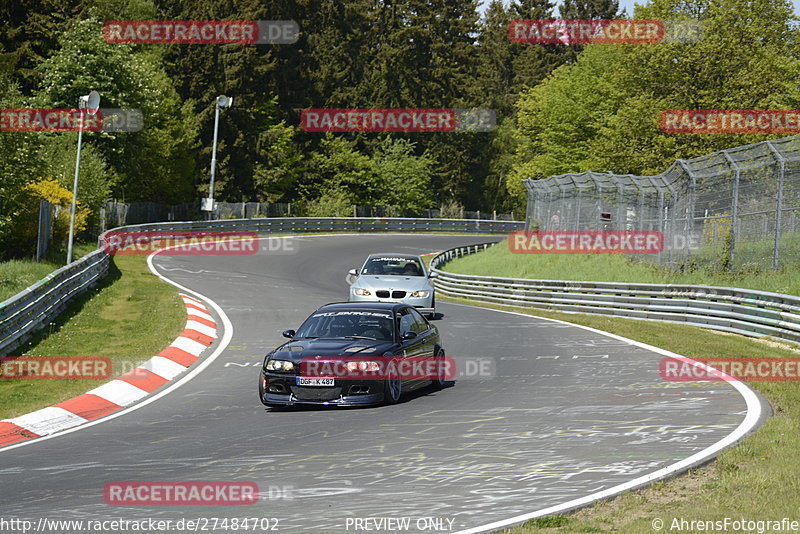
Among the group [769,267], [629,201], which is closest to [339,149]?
[629,201]

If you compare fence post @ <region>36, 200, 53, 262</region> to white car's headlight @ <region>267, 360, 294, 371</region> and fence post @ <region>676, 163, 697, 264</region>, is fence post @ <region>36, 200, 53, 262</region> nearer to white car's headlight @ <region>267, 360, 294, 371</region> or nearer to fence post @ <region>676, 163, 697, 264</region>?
fence post @ <region>676, 163, 697, 264</region>

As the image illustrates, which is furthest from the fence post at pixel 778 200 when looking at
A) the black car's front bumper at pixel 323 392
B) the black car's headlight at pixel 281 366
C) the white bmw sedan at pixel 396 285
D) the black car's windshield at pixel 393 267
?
the black car's headlight at pixel 281 366

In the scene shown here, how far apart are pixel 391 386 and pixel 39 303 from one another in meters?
10.6

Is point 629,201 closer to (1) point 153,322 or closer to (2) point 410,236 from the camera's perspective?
(1) point 153,322

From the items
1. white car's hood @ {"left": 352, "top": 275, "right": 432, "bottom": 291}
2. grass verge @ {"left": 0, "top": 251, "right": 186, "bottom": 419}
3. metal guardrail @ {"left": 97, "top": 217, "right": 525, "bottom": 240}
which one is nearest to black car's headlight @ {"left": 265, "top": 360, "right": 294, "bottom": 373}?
grass verge @ {"left": 0, "top": 251, "right": 186, "bottom": 419}

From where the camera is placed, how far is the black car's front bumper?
1218cm

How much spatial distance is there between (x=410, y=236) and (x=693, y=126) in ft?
78.4

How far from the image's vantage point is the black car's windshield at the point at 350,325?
13.3 metres

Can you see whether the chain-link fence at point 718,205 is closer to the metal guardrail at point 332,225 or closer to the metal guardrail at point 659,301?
the metal guardrail at point 659,301

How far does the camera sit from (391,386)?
12602mm

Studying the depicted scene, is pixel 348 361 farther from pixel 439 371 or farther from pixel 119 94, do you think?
pixel 119 94

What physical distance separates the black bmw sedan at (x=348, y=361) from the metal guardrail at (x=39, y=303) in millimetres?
6464

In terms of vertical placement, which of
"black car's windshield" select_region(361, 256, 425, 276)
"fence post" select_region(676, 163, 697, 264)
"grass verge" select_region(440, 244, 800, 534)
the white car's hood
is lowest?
"grass verge" select_region(440, 244, 800, 534)

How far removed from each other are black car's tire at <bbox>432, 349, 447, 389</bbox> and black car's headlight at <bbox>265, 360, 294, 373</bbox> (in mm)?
2732
